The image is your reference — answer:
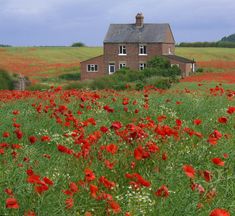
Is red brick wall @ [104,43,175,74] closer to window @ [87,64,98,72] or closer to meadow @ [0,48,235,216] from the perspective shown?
window @ [87,64,98,72]

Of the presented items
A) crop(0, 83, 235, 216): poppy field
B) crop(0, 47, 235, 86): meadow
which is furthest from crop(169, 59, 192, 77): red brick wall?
crop(0, 83, 235, 216): poppy field

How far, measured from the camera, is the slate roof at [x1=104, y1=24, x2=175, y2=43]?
257 ft

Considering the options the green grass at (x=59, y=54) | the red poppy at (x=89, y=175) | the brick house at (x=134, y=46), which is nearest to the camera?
the red poppy at (x=89, y=175)

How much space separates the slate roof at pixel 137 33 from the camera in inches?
3088

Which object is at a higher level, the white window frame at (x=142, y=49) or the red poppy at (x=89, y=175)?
the red poppy at (x=89, y=175)

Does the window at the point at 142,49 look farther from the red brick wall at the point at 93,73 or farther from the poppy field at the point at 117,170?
the poppy field at the point at 117,170

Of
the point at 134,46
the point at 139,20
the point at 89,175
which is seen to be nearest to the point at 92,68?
the point at 134,46

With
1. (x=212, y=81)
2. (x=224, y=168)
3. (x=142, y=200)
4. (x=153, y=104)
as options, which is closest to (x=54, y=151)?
(x=224, y=168)

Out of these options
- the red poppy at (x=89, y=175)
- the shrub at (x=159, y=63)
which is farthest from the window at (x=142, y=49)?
the red poppy at (x=89, y=175)

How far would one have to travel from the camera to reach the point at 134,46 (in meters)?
78.4

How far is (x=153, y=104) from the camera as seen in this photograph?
12.8m

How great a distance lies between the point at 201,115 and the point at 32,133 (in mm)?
3869

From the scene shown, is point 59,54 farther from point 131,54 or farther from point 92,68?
point 131,54

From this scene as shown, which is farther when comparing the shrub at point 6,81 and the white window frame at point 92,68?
the white window frame at point 92,68
